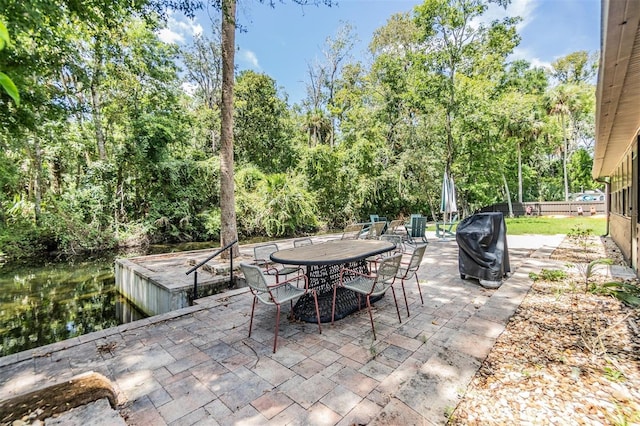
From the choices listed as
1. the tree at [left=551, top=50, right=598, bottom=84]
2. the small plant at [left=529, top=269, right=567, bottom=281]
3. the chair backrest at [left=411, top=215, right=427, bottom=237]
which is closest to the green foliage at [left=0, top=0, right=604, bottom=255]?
the chair backrest at [left=411, top=215, right=427, bottom=237]

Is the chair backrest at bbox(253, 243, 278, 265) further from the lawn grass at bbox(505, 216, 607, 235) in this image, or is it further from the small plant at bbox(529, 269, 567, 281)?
the lawn grass at bbox(505, 216, 607, 235)

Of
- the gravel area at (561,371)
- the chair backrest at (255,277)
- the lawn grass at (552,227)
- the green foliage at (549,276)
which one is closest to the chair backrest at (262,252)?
the chair backrest at (255,277)

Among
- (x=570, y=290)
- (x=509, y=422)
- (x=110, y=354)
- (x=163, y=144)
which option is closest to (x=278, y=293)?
(x=110, y=354)

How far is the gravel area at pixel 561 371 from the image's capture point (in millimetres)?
1742

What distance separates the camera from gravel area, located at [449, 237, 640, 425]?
174 cm

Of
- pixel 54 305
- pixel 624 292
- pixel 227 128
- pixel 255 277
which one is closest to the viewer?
pixel 255 277

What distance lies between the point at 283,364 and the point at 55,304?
5712 mm

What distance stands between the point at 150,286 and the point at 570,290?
21.2 feet

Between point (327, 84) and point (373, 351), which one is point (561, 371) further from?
point (327, 84)

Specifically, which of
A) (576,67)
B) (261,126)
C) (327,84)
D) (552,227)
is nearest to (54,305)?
(261,126)

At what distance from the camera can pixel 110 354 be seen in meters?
2.78

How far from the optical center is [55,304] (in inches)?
221

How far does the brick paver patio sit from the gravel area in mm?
143

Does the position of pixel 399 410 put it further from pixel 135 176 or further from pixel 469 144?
pixel 469 144
